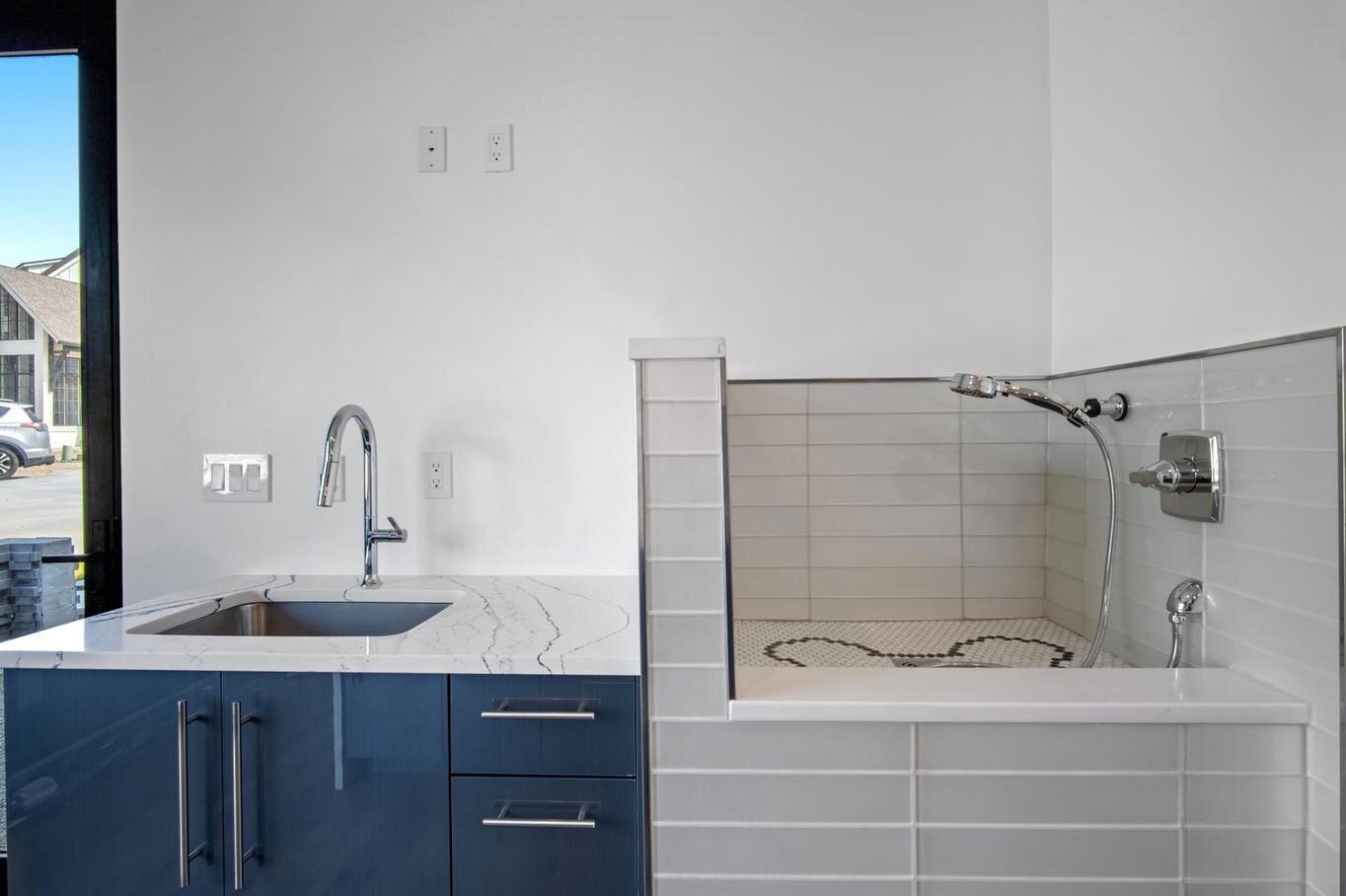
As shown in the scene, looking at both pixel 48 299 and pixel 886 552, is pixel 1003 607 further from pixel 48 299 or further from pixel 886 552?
pixel 48 299

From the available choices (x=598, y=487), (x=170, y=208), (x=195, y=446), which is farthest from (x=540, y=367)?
(x=170, y=208)

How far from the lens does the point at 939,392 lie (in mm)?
1642

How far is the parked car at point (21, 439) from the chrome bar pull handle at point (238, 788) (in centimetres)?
104

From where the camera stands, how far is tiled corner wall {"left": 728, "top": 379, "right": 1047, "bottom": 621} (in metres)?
1.62

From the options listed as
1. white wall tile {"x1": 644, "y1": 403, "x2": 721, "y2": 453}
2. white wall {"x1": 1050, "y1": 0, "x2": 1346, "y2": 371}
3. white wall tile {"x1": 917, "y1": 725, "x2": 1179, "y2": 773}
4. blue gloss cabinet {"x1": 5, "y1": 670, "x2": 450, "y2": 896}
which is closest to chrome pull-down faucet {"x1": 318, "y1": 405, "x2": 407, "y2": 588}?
blue gloss cabinet {"x1": 5, "y1": 670, "x2": 450, "y2": 896}

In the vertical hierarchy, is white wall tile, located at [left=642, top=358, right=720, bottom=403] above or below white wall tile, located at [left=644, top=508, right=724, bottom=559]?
above

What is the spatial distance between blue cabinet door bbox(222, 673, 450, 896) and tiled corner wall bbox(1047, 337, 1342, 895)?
116 centimetres

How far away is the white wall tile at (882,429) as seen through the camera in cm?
163

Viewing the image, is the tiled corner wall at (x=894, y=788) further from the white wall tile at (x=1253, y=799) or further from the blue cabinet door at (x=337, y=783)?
the blue cabinet door at (x=337, y=783)

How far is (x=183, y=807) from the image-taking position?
3.72 feet

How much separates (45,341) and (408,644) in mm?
1289

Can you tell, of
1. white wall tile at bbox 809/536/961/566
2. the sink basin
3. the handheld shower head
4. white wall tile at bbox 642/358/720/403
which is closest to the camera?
white wall tile at bbox 642/358/720/403

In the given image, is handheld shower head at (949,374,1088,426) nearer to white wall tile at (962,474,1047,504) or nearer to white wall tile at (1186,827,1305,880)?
white wall tile at (962,474,1047,504)

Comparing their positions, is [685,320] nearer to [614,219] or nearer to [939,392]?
[614,219]
